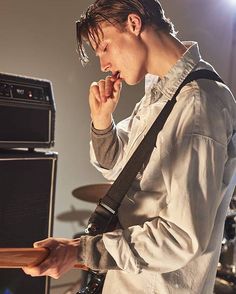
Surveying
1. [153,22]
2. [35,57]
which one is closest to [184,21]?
[35,57]

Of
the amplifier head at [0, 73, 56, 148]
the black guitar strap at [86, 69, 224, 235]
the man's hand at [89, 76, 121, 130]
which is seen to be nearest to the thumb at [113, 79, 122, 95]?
the man's hand at [89, 76, 121, 130]

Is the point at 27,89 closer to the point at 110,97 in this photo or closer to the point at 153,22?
the point at 110,97

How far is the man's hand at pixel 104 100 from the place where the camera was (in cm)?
94

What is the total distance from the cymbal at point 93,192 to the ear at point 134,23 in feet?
3.48

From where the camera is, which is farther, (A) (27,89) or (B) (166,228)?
(A) (27,89)

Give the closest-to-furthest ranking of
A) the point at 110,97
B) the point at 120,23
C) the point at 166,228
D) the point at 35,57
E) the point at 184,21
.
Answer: the point at 166,228
the point at 120,23
the point at 110,97
the point at 35,57
the point at 184,21

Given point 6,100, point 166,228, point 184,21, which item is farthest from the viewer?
point 184,21

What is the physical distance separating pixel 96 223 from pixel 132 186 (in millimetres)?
101

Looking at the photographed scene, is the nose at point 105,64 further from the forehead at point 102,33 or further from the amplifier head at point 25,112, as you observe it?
the amplifier head at point 25,112

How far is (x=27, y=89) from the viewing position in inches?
45.9

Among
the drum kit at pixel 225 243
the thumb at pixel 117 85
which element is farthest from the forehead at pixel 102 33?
the drum kit at pixel 225 243

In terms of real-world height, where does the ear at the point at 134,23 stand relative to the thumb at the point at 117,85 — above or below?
above

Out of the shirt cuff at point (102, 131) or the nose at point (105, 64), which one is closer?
the nose at point (105, 64)

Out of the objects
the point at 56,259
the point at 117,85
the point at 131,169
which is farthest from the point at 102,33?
the point at 56,259
